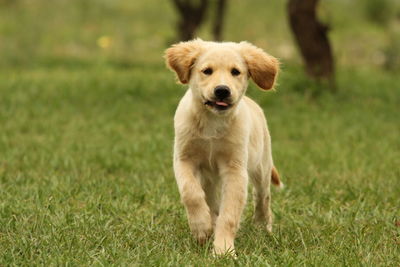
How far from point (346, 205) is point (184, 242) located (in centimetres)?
176

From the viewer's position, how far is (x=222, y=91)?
4.32 m

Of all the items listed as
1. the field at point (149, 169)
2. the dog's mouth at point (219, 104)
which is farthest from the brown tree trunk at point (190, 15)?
the dog's mouth at point (219, 104)

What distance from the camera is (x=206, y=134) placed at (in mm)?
4633

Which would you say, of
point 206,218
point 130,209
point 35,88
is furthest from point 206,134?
point 35,88

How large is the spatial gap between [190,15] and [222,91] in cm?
1166

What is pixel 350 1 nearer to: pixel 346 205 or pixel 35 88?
pixel 35 88

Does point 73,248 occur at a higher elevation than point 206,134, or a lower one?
lower

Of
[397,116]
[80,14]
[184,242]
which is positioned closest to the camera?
[184,242]

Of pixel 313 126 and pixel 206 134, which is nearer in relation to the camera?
pixel 206 134

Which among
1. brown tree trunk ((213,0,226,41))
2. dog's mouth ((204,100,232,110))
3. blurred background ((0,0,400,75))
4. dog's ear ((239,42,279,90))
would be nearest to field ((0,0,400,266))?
blurred background ((0,0,400,75))

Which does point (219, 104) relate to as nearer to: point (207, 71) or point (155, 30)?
point (207, 71)

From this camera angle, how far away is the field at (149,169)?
426cm

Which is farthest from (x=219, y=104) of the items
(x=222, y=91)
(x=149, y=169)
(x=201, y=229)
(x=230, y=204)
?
(x=149, y=169)

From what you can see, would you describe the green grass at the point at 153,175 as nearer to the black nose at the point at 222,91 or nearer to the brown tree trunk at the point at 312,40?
the brown tree trunk at the point at 312,40
